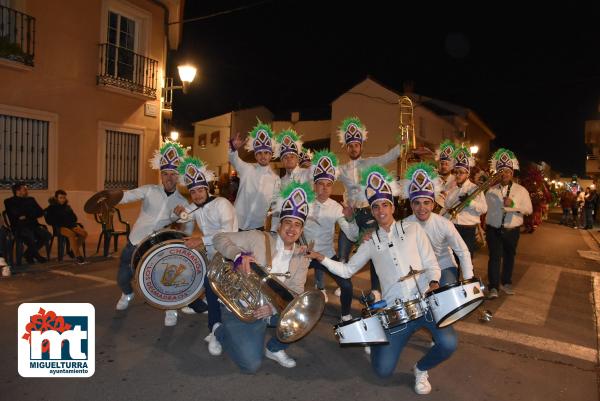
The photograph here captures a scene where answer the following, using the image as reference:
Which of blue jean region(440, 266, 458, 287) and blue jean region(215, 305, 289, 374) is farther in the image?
blue jean region(440, 266, 458, 287)

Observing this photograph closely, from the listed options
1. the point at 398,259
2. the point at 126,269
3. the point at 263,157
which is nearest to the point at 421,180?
the point at 398,259

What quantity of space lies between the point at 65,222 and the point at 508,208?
8.35 metres

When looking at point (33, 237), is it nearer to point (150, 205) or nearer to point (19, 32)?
point (150, 205)

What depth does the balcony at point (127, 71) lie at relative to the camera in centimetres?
1314

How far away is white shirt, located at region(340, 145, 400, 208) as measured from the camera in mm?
6746

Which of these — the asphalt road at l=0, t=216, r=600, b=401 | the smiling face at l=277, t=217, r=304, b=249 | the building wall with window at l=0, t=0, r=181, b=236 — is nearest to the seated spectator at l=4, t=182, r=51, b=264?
the asphalt road at l=0, t=216, r=600, b=401

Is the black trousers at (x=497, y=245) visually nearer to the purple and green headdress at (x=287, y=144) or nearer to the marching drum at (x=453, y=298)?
the purple and green headdress at (x=287, y=144)

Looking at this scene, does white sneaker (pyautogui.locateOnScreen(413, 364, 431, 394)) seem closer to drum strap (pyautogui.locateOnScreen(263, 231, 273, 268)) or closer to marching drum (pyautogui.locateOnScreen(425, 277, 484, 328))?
marching drum (pyautogui.locateOnScreen(425, 277, 484, 328))

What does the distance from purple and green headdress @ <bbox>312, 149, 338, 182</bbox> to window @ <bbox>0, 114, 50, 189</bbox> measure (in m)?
8.64

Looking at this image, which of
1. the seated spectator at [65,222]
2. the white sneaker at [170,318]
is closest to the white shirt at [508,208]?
the white sneaker at [170,318]

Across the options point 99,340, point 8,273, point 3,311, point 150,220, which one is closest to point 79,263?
point 8,273

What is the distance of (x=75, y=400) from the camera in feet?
12.1

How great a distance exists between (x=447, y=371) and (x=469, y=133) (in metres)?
46.2

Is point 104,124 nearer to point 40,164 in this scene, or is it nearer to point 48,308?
point 40,164
